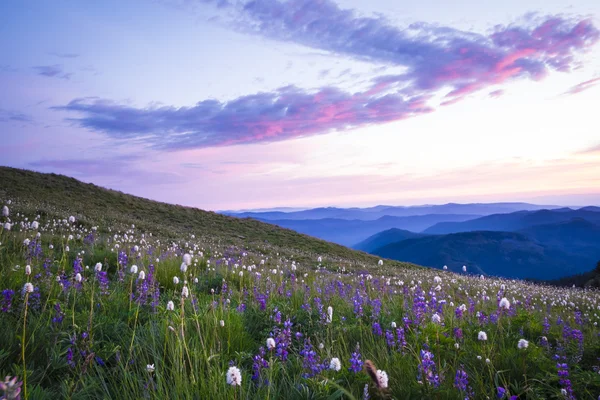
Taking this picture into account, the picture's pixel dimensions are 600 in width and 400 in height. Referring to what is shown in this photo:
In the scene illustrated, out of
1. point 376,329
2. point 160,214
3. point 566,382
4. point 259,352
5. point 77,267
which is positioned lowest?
point 259,352

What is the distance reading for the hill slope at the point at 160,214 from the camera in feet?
98.0

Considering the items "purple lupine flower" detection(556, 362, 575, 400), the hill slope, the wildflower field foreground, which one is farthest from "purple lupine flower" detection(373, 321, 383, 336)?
the hill slope

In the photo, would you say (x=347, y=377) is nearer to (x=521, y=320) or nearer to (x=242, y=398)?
(x=242, y=398)

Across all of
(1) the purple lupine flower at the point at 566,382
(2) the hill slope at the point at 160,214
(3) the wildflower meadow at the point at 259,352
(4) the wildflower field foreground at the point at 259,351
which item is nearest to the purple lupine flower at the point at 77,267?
(3) the wildflower meadow at the point at 259,352

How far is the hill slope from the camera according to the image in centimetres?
2988

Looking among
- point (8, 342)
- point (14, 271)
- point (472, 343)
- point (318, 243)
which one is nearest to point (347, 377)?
point (472, 343)

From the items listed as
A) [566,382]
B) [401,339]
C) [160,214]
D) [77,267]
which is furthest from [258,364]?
[160,214]

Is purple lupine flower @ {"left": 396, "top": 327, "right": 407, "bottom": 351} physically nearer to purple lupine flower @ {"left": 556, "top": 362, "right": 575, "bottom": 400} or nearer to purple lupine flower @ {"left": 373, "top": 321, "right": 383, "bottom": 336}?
purple lupine flower @ {"left": 373, "top": 321, "right": 383, "bottom": 336}

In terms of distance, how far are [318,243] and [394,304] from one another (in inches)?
1406

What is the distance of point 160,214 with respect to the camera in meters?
38.1

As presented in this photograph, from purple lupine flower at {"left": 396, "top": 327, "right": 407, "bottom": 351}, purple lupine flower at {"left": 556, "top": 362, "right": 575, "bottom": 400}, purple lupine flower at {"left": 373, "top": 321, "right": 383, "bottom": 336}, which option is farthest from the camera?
purple lupine flower at {"left": 373, "top": 321, "right": 383, "bottom": 336}

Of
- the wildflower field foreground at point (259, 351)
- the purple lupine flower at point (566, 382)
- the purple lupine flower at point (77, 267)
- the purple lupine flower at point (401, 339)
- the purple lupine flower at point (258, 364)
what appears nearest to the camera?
the purple lupine flower at point (566, 382)

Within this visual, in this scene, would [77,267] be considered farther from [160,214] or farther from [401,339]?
[160,214]

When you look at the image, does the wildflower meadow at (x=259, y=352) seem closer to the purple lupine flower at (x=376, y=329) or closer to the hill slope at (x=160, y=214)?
the purple lupine flower at (x=376, y=329)
